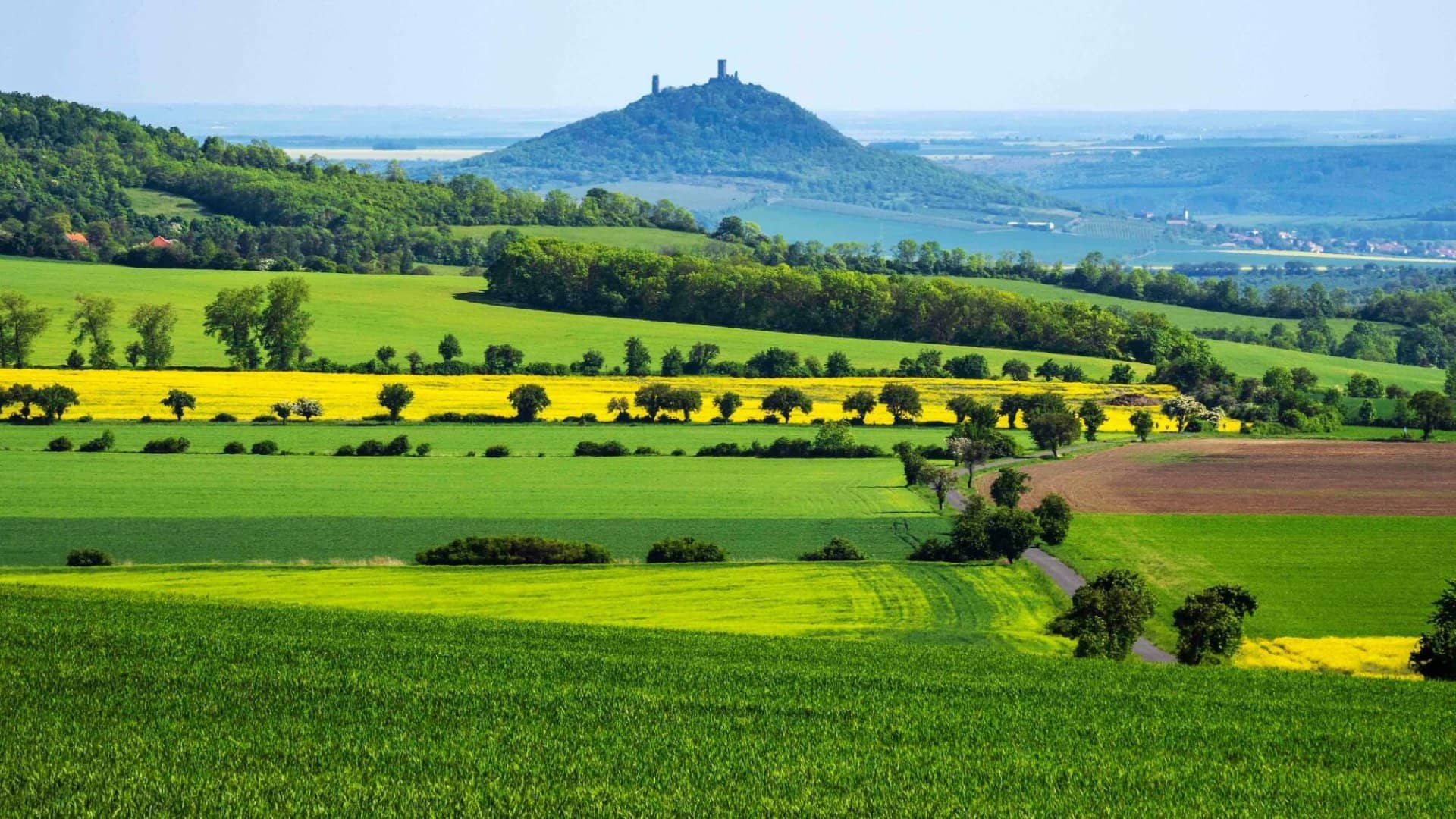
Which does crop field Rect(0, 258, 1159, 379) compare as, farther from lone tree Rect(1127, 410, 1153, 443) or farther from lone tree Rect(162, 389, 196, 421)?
lone tree Rect(1127, 410, 1153, 443)

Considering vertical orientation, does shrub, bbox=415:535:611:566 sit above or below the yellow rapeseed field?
below

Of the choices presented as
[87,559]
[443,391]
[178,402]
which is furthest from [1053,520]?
[178,402]

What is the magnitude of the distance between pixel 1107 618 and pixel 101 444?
151 ft

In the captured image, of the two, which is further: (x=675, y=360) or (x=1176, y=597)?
(x=675, y=360)

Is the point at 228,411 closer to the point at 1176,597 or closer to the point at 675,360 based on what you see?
the point at 675,360

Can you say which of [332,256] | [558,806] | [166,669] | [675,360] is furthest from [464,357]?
[558,806]

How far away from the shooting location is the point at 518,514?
56.6 m

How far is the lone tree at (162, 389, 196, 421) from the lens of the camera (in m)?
75.9

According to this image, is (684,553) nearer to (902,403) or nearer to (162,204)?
(902,403)

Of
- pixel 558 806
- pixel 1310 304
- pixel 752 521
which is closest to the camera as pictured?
pixel 558 806

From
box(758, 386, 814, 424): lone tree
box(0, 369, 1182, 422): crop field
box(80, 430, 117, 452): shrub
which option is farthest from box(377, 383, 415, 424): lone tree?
box(758, 386, 814, 424): lone tree

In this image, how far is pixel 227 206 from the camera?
17062 cm

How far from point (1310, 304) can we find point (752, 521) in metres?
107

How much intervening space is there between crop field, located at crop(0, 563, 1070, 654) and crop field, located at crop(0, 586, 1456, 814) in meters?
7.80
